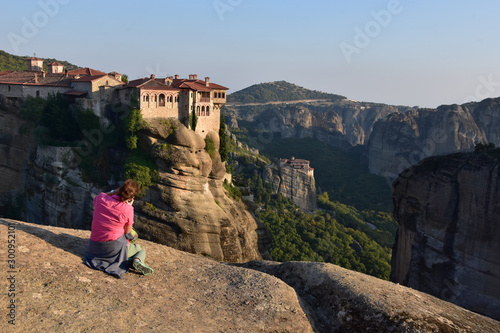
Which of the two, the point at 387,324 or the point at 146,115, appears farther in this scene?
the point at 146,115

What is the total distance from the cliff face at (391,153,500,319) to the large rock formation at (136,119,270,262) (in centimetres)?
1378

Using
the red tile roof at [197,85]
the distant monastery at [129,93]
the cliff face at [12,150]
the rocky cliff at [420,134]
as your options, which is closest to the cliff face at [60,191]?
the cliff face at [12,150]

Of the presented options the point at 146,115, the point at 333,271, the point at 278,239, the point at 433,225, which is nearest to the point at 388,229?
the point at 278,239

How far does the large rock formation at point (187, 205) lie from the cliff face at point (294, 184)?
55.6 metres

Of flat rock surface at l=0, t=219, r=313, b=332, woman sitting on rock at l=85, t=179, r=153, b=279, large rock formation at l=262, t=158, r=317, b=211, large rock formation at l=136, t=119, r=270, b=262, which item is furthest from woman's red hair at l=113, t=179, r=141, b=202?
large rock formation at l=262, t=158, r=317, b=211

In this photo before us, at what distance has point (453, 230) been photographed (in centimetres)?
3092

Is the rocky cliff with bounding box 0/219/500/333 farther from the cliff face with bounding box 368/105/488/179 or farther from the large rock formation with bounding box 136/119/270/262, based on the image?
the cliff face with bounding box 368/105/488/179

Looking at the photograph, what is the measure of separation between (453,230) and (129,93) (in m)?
29.0

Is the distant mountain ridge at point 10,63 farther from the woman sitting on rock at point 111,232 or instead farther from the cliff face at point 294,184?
the woman sitting on rock at point 111,232

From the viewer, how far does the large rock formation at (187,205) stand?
33438 mm

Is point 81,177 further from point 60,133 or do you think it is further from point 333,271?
point 333,271

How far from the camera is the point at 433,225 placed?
106 feet

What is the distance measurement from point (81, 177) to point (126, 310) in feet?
103

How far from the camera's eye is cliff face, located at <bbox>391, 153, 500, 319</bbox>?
28547 millimetres
